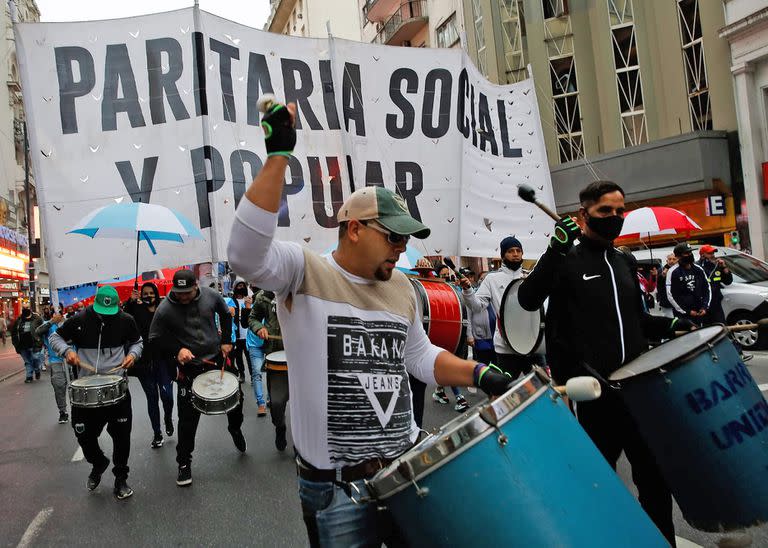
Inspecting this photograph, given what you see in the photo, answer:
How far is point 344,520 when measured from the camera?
7.76 feet

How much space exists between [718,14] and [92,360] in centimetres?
1924

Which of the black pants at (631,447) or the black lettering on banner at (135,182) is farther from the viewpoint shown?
the black lettering on banner at (135,182)

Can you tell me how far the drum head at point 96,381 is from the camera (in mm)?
5996

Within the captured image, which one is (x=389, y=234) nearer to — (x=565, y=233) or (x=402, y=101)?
(x=565, y=233)

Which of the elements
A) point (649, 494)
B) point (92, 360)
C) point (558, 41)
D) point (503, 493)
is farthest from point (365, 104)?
point (558, 41)

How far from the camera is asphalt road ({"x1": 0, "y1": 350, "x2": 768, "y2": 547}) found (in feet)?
15.8

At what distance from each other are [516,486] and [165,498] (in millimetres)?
4612

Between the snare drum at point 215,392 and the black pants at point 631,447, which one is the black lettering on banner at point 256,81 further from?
the black pants at point 631,447

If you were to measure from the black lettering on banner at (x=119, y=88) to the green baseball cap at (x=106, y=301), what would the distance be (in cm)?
160

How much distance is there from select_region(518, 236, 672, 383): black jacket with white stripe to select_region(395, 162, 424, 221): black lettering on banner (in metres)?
3.14

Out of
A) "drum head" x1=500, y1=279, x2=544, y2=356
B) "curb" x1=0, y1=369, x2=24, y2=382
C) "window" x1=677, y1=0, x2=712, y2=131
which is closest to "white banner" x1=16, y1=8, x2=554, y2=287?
"drum head" x1=500, y1=279, x2=544, y2=356

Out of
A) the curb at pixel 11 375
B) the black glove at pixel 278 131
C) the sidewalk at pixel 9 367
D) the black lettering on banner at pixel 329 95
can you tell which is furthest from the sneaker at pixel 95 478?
the sidewalk at pixel 9 367

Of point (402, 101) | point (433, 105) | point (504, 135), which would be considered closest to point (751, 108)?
point (504, 135)

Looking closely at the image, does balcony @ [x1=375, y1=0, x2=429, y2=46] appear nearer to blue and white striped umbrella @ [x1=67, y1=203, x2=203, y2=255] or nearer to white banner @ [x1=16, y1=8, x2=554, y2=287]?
white banner @ [x1=16, y1=8, x2=554, y2=287]
